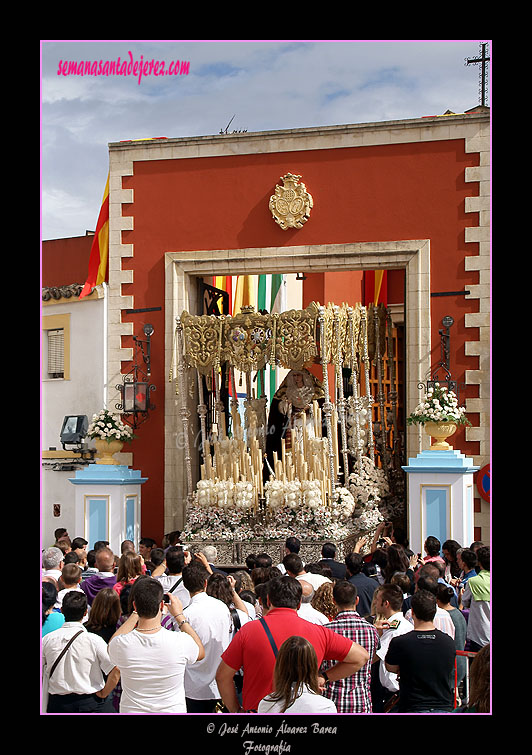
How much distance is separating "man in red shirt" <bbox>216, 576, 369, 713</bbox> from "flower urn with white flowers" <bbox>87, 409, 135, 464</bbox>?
947 centimetres

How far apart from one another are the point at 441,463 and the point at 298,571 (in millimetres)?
6042

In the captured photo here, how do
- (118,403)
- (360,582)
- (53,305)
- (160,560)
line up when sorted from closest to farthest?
(360,582) < (160,560) < (118,403) < (53,305)

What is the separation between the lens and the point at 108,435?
49.0 ft

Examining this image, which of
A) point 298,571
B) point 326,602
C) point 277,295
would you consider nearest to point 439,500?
point 298,571

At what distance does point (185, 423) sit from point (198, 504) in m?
1.32

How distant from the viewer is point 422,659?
5.77 meters

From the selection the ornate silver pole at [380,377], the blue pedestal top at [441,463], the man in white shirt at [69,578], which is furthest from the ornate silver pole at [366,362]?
the man in white shirt at [69,578]

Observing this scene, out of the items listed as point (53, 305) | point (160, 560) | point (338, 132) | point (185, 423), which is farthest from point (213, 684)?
point (53, 305)

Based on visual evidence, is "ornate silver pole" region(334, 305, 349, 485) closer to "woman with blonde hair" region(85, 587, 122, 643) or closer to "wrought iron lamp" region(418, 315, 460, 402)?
"wrought iron lamp" region(418, 315, 460, 402)

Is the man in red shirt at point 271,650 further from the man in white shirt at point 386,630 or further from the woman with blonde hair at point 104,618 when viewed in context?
the woman with blonde hair at point 104,618

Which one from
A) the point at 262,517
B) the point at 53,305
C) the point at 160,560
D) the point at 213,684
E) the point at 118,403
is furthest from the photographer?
the point at 53,305

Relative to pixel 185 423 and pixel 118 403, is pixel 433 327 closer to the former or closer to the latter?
pixel 185 423

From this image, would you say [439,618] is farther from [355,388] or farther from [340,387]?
[355,388]

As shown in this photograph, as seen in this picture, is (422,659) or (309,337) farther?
(309,337)
